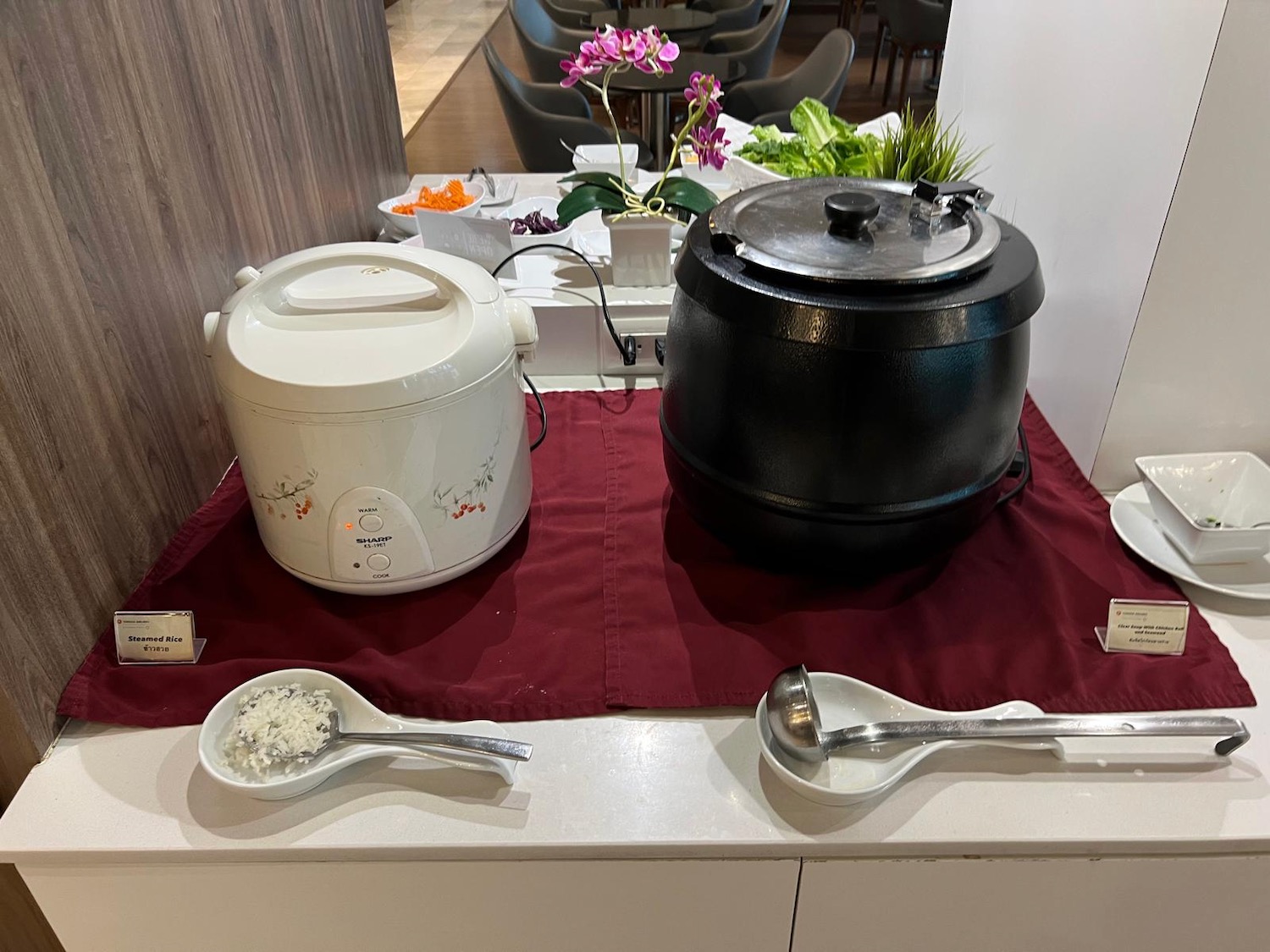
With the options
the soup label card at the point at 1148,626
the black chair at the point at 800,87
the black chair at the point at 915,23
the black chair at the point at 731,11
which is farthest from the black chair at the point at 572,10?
the soup label card at the point at 1148,626

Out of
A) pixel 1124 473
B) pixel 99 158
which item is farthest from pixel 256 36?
pixel 1124 473

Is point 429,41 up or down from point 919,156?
down

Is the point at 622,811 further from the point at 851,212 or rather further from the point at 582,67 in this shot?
the point at 582,67

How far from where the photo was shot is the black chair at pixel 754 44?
314 cm

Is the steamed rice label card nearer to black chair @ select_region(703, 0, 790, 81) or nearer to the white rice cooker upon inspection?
the white rice cooker

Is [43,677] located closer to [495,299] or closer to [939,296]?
[495,299]

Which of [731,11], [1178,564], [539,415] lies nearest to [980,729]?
[1178,564]

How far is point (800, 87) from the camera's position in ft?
8.75

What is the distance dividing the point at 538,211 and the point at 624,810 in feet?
3.35

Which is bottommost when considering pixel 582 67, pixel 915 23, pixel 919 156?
pixel 915 23

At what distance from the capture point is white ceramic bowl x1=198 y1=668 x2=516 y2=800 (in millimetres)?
661

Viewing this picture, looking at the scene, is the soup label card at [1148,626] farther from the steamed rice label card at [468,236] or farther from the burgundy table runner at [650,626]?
the steamed rice label card at [468,236]

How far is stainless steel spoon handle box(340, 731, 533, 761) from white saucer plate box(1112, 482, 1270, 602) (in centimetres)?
61

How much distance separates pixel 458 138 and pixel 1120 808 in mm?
3807
